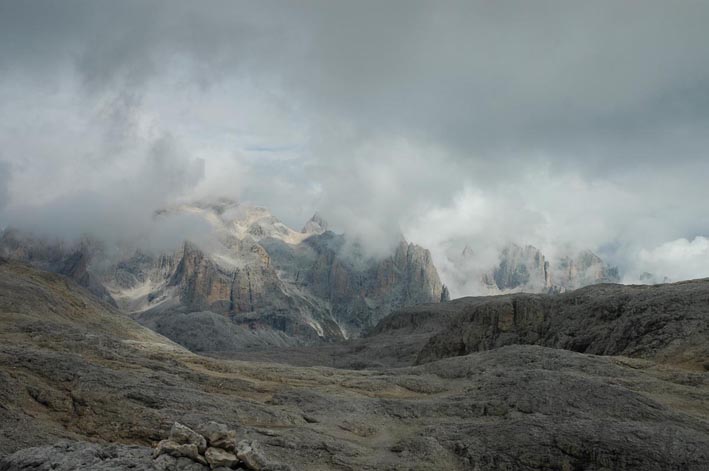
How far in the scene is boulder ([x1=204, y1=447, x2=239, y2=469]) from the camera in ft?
72.9

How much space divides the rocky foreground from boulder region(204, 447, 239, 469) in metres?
0.22

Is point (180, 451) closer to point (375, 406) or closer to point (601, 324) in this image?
point (375, 406)

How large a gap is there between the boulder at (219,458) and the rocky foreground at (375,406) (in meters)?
0.22

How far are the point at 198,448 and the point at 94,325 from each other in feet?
227

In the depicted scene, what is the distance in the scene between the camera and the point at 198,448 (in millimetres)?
22828

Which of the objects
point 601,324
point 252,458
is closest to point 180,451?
point 252,458

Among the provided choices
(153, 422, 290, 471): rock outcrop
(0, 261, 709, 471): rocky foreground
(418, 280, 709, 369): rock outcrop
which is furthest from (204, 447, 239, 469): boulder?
(418, 280, 709, 369): rock outcrop

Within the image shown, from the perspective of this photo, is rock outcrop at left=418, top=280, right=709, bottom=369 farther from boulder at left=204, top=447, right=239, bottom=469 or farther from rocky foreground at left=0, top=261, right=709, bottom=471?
boulder at left=204, top=447, right=239, bottom=469

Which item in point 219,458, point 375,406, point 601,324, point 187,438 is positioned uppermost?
point 601,324

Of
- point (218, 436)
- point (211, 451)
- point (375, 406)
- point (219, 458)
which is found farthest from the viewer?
point (375, 406)

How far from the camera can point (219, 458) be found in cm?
2227

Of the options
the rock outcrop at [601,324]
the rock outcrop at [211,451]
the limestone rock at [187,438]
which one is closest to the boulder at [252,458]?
the rock outcrop at [211,451]

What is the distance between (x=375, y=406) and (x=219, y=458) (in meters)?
27.4

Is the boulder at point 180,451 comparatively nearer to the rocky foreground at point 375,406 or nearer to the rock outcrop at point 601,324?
Answer: the rocky foreground at point 375,406
